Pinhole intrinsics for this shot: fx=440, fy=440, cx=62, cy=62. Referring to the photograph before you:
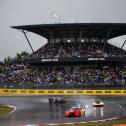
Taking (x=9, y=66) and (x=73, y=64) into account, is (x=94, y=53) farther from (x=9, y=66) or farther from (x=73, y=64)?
(x=9, y=66)

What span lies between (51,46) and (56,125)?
6135 centimetres

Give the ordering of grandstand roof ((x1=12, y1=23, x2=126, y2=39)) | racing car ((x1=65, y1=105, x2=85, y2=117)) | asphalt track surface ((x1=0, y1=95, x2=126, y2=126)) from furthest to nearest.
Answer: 1. grandstand roof ((x1=12, y1=23, x2=126, y2=39))
2. racing car ((x1=65, y1=105, x2=85, y2=117))
3. asphalt track surface ((x1=0, y1=95, x2=126, y2=126))

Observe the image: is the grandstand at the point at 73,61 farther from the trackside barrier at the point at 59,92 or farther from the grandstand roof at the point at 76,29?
the trackside barrier at the point at 59,92

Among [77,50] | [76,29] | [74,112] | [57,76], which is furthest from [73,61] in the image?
[74,112]

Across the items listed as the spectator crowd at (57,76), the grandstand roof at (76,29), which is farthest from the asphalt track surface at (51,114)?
the grandstand roof at (76,29)

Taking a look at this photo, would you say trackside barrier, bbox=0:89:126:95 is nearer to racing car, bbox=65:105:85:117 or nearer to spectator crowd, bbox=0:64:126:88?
spectator crowd, bbox=0:64:126:88

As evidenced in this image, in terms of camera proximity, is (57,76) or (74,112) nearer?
(74,112)

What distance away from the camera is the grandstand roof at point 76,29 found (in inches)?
3324

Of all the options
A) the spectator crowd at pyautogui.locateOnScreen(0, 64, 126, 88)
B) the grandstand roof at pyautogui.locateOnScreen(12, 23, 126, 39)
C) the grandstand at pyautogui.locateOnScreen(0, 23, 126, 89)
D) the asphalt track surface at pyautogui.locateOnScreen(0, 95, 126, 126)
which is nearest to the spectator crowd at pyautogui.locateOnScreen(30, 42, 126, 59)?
the grandstand at pyautogui.locateOnScreen(0, 23, 126, 89)

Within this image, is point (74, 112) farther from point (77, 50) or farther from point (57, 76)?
point (77, 50)

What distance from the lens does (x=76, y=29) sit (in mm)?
87500

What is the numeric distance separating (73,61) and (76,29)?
9370mm

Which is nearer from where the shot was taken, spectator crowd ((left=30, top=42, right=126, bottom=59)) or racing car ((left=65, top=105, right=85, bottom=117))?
racing car ((left=65, top=105, right=85, bottom=117))

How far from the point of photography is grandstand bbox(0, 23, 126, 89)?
7500 cm
